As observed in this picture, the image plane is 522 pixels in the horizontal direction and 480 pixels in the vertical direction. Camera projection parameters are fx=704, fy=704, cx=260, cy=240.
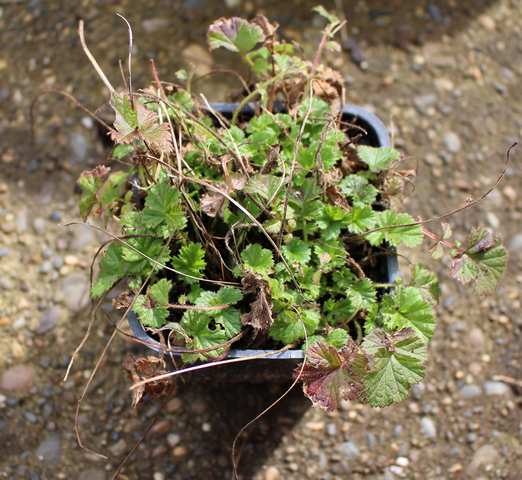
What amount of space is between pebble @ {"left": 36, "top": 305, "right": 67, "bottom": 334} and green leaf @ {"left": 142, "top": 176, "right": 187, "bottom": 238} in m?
0.67

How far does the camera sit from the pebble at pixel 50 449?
1.59m

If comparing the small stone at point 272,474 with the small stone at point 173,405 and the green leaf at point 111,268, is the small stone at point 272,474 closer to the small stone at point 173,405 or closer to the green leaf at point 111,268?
the small stone at point 173,405

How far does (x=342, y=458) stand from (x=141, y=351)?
539mm

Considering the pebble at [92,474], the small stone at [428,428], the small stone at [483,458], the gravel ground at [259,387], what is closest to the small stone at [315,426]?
the gravel ground at [259,387]

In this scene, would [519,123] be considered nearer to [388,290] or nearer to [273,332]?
[388,290]

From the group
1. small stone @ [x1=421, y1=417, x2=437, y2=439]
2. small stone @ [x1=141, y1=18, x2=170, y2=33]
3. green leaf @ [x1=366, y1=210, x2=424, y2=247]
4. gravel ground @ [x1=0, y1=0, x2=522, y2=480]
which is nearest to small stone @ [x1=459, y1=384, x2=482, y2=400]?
gravel ground @ [x1=0, y1=0, x2=522, y2=480]

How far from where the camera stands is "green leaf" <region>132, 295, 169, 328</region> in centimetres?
116

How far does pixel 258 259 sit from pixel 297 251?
0.26 feet

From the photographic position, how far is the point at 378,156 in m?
1.28

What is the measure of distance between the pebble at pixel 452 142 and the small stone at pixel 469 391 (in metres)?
0.68

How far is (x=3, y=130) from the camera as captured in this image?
1.98 metres

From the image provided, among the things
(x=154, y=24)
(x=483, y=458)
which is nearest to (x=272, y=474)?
(x=483, y=458)

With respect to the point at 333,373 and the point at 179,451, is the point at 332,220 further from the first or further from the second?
the point at 179,451

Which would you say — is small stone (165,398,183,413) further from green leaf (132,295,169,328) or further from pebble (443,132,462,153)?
pebble (443,132,462,153)
